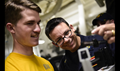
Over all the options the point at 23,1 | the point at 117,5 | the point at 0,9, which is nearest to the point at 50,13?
the point at 23,1

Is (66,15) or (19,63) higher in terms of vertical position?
(66,15)

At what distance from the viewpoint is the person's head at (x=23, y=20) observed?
466 millimetres

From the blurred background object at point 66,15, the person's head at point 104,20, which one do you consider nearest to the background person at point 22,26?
the blurred background object at point 66,15

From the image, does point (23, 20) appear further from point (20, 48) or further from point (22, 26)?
point (20, 48)

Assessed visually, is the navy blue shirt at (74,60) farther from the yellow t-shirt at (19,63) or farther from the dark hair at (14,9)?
the dark hair at (14,9)

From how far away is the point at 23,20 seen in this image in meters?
0.47

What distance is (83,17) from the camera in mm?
579

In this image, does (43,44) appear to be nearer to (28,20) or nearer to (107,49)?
(28,20)

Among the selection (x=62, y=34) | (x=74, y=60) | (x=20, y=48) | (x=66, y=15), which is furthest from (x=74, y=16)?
(x=20, y=48)

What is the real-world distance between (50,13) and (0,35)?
334mm

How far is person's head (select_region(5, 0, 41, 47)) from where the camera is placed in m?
0.47

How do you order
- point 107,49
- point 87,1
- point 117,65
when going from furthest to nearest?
point 87,1 < point 107,49 < point 117,65

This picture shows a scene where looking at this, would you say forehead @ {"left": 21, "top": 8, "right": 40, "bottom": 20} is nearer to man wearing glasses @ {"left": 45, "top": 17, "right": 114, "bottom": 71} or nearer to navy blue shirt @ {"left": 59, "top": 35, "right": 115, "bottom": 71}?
man wearing glasses @ {"left": 45, "top": 17, "right": 114, "bottom": 71}

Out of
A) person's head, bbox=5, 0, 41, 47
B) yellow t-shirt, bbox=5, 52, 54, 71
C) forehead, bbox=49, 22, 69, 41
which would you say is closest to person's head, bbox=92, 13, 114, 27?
forehead, bbox=49, 22, 69, 41
